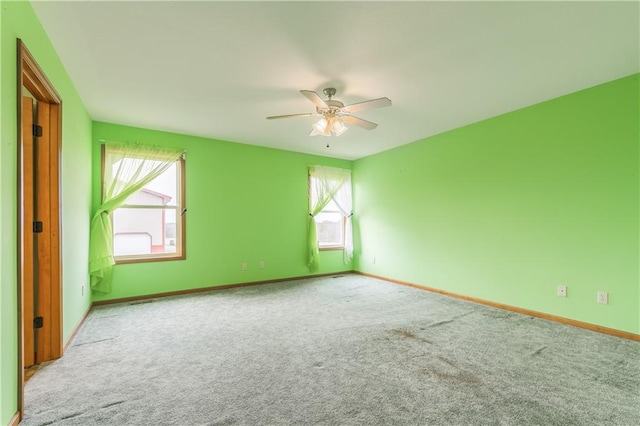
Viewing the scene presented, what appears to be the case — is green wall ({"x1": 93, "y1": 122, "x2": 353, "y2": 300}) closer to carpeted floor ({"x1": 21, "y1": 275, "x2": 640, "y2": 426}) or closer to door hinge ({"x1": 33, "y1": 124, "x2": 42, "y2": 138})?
carpeted floor ({"x1": 21, "y1": 275, "x2": 640, "y2": 426})

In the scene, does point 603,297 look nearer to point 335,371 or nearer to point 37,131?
point 335,371

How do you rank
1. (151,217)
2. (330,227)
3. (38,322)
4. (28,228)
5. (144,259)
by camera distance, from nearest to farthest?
(28,228) → (38,322) → (144,259) → (151,217) → (330,227)

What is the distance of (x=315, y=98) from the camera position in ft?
8.05

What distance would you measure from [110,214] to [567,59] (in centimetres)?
510

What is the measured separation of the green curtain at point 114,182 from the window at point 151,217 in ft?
0.05

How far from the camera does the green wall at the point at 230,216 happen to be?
3.95 meters

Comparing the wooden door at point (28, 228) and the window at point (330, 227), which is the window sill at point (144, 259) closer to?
the wooden door at point (28, 228)

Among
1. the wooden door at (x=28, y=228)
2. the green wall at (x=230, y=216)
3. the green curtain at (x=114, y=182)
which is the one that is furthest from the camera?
the green wall at (x=230, y=216)

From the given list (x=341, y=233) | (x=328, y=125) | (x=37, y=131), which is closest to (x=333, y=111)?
(x=328, y=125)

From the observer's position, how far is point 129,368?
2.10 meters

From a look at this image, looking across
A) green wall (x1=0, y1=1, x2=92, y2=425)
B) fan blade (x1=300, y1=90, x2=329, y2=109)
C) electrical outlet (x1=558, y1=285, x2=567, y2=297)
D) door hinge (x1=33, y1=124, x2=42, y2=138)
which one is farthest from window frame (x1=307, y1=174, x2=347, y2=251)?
door hinge (x1=33, y1=124, x2=42, y2=138)

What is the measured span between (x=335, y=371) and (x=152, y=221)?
11.2ft

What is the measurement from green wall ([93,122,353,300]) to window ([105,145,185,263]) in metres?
0.14

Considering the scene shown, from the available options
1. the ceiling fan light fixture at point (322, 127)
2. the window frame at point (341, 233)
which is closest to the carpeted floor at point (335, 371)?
the ceiling fan light fixture at point (322, 127)
